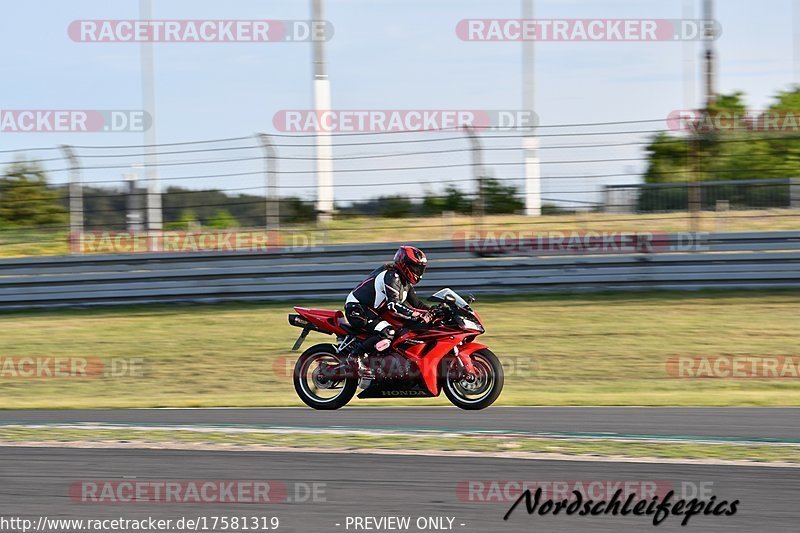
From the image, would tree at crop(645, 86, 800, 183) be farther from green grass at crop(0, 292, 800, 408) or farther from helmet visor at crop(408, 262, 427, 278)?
helmet visor at crop(408, 262, 427, 278)

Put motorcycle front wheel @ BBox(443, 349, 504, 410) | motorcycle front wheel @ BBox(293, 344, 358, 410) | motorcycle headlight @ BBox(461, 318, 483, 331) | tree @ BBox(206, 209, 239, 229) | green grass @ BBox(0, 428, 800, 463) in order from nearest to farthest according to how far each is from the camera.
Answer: green grass @ BBox(0, 428, 800, 463) → motorcycle headlight @ BBox(461, 318, 483, 331) → motorcycle front wheel @ BBox(443, 349, 504, 410) → motorcycle front wheel @ BBox(293, 344, 358, 410) → tree @ BBox(206, 209, 239, 229)

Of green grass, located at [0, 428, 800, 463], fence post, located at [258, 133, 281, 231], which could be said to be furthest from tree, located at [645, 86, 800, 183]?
green grass, located at [0, 428, 800, 463]

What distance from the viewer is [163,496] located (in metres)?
5.78

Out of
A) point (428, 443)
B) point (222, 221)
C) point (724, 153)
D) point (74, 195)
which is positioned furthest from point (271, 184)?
point (428, 443)

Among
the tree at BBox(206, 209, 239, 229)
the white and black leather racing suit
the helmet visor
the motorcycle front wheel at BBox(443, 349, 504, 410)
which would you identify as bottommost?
the motorcycle front wheel at BBox(443, 349, 504, 410)

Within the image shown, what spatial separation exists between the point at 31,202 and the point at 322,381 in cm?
982

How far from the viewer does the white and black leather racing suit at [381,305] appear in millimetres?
8719

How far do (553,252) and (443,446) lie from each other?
8.66m

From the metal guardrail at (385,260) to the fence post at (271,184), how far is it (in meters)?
0.51

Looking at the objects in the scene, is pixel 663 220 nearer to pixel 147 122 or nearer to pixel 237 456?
pixel 147 122

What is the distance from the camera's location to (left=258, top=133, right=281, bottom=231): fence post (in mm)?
15461

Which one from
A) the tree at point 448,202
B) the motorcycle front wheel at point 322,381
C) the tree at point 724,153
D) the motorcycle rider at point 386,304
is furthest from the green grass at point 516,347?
the tree at point 724,153

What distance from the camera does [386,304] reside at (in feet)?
28.8

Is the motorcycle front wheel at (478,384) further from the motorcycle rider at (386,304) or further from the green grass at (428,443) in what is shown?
the green grass at (428,443)
